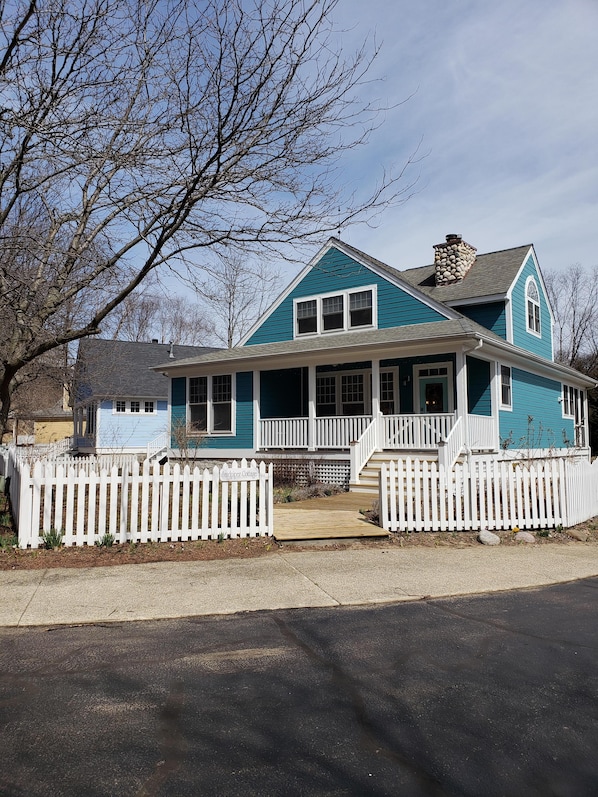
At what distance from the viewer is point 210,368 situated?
20516 mm

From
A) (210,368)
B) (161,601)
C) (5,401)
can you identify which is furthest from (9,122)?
(210,368)

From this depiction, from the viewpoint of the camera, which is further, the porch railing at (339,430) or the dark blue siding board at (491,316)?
the dark blue siding board at (491,316)

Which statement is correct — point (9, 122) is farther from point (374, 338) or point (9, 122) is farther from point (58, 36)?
point (374, 338)

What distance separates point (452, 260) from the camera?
72.5ft

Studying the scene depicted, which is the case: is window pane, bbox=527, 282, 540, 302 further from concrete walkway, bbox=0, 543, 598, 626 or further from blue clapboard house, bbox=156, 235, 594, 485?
concrete walkway, bbox=0, 543, 598, 626

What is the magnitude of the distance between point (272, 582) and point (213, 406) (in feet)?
45.7

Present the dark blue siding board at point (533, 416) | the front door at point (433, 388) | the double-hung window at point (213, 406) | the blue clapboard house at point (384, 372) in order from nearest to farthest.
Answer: the blue clapboard house at point (384, 372) < the front door at point (433, 388) < the dark blue siding board at point (533, 416) < the double-hung window at point (213, 406)

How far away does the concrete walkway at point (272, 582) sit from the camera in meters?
6.20

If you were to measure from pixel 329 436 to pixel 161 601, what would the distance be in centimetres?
1119

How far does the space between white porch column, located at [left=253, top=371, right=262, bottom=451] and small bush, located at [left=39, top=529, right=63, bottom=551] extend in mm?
10654

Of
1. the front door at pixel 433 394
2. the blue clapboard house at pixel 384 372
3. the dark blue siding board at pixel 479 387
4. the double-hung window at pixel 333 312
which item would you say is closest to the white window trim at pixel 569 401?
the blue clapboard house at pixel 384 372

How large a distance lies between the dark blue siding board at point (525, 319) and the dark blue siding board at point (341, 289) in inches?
159

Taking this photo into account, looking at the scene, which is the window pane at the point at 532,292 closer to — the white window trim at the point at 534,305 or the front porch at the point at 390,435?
the white window trim at the point at 534,305

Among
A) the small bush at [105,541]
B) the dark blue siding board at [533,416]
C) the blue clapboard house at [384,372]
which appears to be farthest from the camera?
the dark blue siding board at [533,416]
